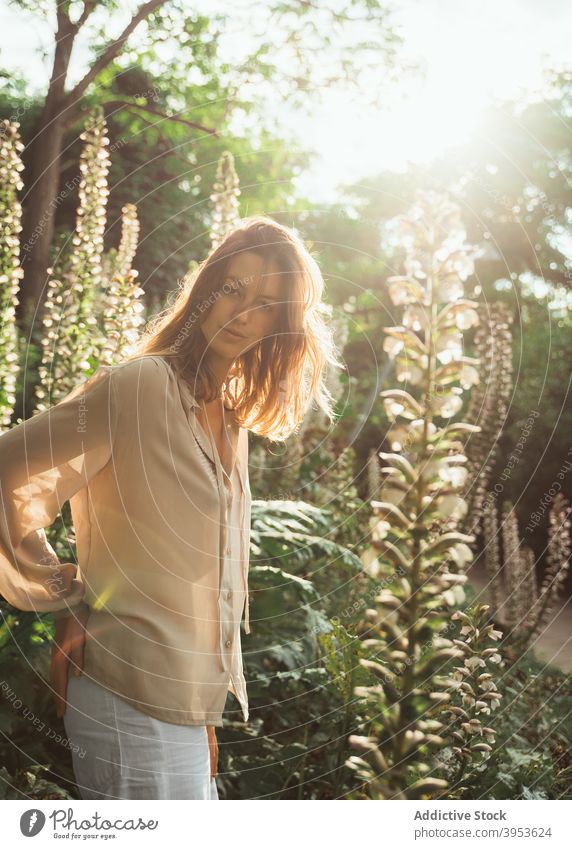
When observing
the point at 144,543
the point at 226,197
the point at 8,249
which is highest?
the point at 226,197

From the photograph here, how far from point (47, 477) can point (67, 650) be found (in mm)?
475

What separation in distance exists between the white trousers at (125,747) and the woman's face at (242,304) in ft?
3.43

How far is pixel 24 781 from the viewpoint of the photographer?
287 centimetres

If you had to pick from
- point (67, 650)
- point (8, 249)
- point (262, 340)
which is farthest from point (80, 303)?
point (67, 650)

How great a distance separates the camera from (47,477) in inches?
82.0

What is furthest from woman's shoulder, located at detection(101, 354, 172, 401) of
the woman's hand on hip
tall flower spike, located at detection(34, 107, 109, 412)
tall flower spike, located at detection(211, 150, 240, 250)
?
tall flower spike, located at detection(211, 150, 240, 250)

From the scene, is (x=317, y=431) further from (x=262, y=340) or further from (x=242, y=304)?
(x=242, y=304)

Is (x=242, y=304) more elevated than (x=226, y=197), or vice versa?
(x=226, y=197)

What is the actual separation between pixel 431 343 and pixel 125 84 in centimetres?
558

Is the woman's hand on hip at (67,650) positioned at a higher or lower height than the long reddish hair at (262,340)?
lower

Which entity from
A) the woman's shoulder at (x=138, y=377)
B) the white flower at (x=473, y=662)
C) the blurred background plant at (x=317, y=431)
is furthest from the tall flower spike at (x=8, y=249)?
the white flower at (x=473, y=662)

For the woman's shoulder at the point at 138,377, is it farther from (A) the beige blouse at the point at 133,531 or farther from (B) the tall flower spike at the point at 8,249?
(B) the tall flower spike at the point at 8,249

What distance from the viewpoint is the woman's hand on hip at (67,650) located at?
2070 millimetres

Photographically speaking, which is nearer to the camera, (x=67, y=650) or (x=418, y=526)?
(x=418, y=526)
